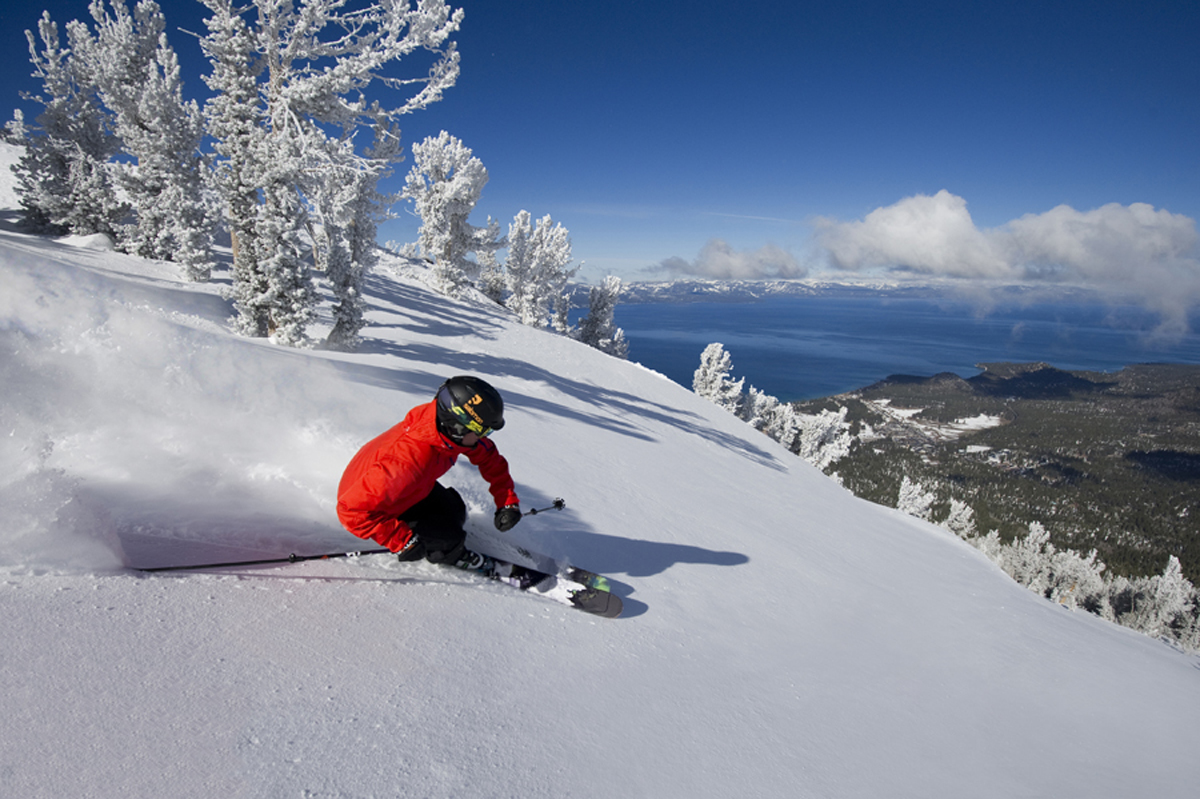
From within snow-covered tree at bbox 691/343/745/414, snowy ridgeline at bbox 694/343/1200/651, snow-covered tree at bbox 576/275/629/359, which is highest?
snow-covered tree at bbox 576/275/629/359

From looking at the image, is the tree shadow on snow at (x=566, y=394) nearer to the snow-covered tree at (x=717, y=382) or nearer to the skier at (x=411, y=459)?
the skier at (x=411, y=459)

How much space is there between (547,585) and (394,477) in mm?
1669

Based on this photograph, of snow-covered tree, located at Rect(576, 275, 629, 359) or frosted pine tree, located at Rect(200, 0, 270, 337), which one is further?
snow-covered tree, located at Rect(576, 275, 629, 359)

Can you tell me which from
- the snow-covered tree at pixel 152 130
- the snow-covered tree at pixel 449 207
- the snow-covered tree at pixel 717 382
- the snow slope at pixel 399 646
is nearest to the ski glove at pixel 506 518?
the snow slope at pixel 399 646

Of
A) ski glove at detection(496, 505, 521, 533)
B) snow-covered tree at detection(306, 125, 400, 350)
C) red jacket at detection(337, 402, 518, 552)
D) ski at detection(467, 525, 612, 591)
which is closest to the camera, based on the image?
red jacket at detection(337, 402, 518, 552)

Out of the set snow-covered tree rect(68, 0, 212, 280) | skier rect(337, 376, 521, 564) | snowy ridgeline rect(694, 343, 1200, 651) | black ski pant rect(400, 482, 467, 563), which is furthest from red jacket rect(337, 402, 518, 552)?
snowy ridgeline rect(694, 343, 1200, 651)

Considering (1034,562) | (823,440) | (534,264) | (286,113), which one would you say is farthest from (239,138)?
(1034,562)

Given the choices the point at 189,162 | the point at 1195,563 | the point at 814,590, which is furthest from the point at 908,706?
the point at 1195,563

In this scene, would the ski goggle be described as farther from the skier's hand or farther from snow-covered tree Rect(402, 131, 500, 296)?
snow-covered tree Rect(402, 131, 500, 296)

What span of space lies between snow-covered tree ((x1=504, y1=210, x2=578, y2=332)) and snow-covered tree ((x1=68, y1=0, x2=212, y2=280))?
22.8 metres

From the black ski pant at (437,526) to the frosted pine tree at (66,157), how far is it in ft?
82.8

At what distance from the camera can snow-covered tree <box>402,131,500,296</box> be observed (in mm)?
32062

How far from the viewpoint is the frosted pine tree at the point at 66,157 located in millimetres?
18844

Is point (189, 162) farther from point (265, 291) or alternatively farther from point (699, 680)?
point (699, 680)
